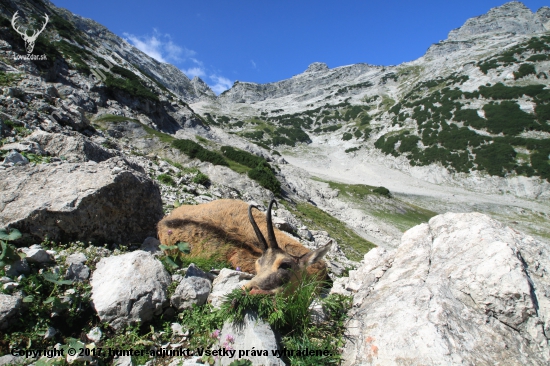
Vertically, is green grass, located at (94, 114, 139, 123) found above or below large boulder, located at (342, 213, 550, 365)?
above

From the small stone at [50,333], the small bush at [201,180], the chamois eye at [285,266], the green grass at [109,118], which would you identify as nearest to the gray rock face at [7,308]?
the small stone at [50,333]

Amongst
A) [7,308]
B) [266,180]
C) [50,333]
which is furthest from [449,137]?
[7,308]

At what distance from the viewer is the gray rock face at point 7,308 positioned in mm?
3237

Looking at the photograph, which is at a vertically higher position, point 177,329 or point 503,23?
point 503,23

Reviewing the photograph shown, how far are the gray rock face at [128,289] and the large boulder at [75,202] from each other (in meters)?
1.26

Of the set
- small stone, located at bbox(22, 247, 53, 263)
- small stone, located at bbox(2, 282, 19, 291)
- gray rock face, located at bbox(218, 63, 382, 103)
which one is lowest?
small stone, located at bbox(2, 282, 19, 291)

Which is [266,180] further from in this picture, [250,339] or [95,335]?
[250,339]

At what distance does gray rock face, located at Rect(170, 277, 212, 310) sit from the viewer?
4332 mm

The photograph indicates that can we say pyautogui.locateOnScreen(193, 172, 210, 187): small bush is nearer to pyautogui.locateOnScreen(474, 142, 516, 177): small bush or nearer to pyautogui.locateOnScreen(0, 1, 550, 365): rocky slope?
pyautogui.locateOnScreen(0, 1, 550, 365): rocky slope

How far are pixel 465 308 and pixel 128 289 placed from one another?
4.59 metres

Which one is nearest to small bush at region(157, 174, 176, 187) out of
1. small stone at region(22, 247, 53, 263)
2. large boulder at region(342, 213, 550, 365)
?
small stone at region(22, 247, 53, 263)

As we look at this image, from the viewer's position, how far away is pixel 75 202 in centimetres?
526

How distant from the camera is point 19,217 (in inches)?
187

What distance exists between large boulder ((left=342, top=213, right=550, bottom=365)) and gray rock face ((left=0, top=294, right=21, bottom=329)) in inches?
164
